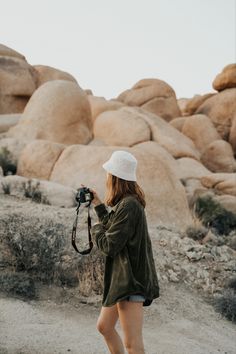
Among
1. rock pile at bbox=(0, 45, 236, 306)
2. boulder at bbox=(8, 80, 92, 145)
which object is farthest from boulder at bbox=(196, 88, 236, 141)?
boulder at bbox=(8, 80, 92, 145)

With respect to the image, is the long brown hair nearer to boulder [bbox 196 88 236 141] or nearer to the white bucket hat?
the white bucket hat

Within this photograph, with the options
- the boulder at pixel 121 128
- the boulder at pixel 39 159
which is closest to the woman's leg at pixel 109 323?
the boulder at pixel 39 159

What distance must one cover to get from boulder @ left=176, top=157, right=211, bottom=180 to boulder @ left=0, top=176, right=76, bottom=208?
680 cm

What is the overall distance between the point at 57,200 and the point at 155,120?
10.8 meters

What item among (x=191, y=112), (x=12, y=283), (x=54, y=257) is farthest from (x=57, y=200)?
(x=191, y=112)

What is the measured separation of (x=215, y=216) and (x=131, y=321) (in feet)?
36.3

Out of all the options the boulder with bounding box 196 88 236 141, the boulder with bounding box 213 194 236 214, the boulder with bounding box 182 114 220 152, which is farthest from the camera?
the boulder with bounding box 196 88 236 141

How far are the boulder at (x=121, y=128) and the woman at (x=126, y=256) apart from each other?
16.8m

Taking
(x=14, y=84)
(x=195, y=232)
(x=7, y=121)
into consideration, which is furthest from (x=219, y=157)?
(x=195, y=232)

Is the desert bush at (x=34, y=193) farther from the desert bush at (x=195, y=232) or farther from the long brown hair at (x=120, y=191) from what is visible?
the long brown hair at (x=120, y=191)

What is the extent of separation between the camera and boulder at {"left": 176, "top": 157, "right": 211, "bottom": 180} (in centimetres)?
1888

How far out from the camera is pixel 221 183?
58.4ft

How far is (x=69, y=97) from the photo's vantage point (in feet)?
63.6

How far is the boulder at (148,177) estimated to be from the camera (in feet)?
42.6
